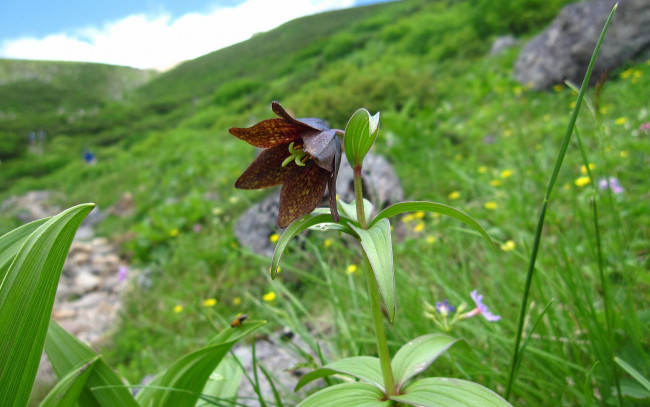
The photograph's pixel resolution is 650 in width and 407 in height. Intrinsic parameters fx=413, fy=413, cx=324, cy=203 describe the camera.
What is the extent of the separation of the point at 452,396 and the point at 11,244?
0.76 meters

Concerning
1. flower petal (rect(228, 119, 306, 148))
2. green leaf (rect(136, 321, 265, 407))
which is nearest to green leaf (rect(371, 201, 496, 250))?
flower petal (rect(228, 119, 306, 148))

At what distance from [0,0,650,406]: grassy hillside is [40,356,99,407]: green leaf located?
0.30 meters

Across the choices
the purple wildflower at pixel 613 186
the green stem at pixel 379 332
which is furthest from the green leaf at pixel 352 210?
the purple wildflower at pixel 613 186

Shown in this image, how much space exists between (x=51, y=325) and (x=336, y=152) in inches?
27.1

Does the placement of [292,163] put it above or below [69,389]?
above

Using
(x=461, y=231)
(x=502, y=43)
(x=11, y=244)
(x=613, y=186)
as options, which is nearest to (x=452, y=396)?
(x=11, y=244)

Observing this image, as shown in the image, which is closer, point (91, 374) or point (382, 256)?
point (382, 256)

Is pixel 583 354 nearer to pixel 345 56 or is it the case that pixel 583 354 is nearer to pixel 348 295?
pixel 348 295

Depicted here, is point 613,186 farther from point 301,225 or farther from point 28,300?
point 28,300

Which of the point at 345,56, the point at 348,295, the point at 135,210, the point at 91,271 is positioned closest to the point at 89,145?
the point at 345,56

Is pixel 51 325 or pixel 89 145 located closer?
pixel 51 325

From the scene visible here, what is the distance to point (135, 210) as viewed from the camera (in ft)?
21.3

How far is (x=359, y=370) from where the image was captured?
0.75 meters

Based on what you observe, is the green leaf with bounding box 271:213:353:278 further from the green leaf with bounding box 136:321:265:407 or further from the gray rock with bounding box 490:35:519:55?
the gray rock with bounding box 490:35:519:55
